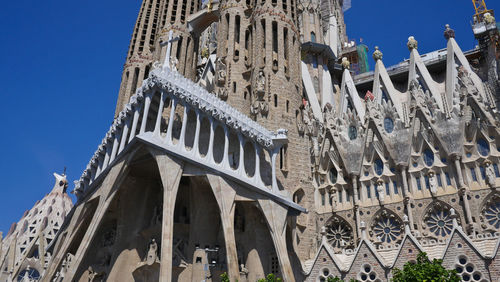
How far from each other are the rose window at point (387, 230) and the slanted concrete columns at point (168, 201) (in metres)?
11.0

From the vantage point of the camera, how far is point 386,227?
74.8ft

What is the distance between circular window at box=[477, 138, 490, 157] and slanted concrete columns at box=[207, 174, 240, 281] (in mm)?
12927

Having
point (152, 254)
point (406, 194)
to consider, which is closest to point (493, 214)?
point (406, 194)

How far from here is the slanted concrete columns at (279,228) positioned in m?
18.0

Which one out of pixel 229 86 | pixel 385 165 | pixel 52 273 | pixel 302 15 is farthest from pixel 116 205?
pixel 302 15

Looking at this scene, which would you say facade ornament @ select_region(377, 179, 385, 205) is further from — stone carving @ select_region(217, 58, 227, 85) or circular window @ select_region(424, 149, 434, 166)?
stone carving @ select_region(217, 58, 227, 85)

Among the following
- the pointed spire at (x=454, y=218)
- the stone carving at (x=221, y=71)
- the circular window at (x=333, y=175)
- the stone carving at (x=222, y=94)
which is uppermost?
the stone carving at (x=221, y=71)

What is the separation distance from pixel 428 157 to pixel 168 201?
1401cm

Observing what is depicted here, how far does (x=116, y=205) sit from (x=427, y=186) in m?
16.3

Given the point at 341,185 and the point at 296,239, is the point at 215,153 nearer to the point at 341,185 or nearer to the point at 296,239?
the point at 296,239

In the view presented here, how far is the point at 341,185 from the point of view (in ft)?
79.9

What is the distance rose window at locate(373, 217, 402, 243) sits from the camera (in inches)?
881

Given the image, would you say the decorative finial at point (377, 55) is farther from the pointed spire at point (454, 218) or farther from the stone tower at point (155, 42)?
the pointed spire at point (454, 218)

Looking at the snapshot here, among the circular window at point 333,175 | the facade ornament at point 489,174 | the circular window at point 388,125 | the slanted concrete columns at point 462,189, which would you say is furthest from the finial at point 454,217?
the circular window at point 388,125
